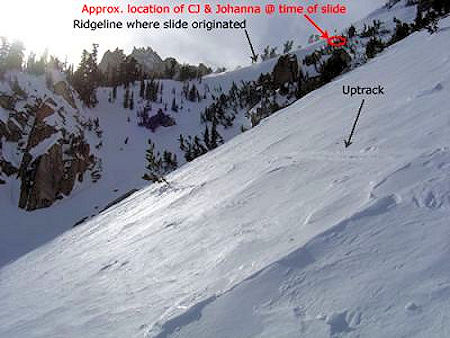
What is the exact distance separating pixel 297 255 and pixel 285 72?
41.1 m

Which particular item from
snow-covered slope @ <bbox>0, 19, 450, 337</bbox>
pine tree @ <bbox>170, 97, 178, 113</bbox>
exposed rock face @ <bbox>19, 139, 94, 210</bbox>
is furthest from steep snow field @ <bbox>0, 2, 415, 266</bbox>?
snow-covered slope @ <bbox>0, 19, 450, 337</bbox>

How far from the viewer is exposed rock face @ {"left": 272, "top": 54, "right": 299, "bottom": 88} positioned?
4128cm

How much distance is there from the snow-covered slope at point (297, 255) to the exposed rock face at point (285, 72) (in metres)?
34.0

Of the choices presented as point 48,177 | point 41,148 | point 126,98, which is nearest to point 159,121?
point 126,98

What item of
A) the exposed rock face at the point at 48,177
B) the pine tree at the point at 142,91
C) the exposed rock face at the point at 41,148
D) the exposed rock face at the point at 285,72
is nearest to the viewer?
the exposed rock face at the point at 48,177

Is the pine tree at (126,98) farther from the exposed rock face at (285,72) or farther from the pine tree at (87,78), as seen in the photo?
the exposed rock face at (285,72)

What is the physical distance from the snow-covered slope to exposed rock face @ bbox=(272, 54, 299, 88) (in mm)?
34013

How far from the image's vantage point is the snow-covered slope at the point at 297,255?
244 centimetres

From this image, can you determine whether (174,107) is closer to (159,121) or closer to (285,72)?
(159,121)

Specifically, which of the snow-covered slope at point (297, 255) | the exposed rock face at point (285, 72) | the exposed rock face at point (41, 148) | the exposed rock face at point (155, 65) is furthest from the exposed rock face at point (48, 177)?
the exposed rock face at point (155, 65)

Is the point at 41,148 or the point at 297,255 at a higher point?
the point at 41,148

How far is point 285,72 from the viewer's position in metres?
42.2

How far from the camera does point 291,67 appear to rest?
42.7 meters

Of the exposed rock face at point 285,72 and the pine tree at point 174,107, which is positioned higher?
the pine tree at point 174,107
